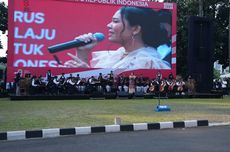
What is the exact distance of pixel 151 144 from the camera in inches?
330

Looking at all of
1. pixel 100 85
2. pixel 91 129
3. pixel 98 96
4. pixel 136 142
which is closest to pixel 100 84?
pixel 100 85

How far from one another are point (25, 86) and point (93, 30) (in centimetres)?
541

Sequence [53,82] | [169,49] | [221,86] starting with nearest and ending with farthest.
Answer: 1. [53,82]
2. [169,49]
3. [221,86]

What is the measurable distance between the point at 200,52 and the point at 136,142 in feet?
62.5

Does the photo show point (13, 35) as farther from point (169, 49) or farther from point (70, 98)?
point (169, 49)

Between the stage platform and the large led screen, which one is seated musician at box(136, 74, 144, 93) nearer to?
the large led screen

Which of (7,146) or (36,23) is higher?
(36,23)

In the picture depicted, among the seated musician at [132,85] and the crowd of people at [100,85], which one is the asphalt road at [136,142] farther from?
the crowd of people at [100,85]

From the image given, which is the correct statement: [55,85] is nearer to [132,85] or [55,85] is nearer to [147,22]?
[132,85]

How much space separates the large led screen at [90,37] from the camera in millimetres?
25297

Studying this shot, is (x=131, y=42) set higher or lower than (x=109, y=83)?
higher

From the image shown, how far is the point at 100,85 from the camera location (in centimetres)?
2564

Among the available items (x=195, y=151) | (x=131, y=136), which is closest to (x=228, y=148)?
(x=195, y=151)

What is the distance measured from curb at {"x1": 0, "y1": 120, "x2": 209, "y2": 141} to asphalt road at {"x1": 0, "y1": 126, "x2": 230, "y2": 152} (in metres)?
0.34
